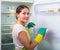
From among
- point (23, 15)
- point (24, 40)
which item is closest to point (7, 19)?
point (23, 15)

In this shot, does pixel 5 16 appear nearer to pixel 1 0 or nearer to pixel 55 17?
pixel 1 0

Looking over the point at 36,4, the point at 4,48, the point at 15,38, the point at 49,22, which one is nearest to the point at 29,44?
the point at 15,38

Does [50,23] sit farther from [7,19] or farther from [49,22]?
[7,19]

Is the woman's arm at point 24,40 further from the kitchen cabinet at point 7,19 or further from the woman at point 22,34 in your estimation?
the kitchen cabinet at point 7,19

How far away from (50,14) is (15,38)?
1.45 ft

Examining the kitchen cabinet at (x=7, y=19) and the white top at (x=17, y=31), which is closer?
the white top at (x=17, y=31)

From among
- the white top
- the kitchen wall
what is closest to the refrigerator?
the kitchen wall

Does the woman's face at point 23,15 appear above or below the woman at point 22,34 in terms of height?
above

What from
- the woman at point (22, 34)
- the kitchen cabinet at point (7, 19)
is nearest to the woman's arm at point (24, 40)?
the woman at point (22, 34)

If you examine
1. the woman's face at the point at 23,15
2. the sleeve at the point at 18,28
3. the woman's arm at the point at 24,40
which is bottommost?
the woman's arm at the point at 24,40

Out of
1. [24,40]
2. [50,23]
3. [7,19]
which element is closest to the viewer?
[24,40]

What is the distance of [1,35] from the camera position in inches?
87.5

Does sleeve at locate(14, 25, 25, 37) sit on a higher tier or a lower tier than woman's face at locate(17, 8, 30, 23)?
lower

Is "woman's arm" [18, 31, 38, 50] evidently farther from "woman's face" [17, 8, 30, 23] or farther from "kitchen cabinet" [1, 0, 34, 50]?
"kitchen cabinet" [1, 0, 34, 50]
